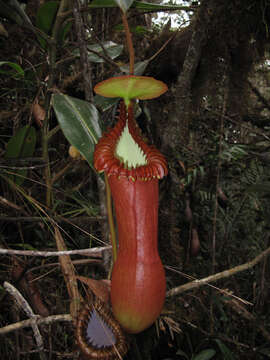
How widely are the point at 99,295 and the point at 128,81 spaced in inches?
19.8

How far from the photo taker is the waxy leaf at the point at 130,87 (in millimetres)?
523

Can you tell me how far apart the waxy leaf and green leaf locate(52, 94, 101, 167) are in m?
0.07

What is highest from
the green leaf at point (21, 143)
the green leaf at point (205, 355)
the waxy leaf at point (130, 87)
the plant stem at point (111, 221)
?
the waxy leaf at point (130, 87)

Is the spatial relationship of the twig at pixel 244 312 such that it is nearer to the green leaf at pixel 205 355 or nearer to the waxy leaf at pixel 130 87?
the green leaf at pixel 205 355

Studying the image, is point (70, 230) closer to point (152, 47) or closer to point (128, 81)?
point (128, 81)

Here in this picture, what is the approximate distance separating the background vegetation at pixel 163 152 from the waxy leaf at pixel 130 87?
9 centimetres

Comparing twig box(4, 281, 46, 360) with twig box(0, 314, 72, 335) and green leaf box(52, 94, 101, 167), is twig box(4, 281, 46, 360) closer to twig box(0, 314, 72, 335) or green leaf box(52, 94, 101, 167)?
twig box(0, 314, 72, 335)

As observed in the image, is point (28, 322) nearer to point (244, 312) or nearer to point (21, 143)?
point (21, 143)

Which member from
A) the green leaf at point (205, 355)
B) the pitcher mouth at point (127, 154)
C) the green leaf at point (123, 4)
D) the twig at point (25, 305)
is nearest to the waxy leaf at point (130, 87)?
the pitcher mouth at point (127, 154)

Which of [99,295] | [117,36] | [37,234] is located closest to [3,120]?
[37,234]

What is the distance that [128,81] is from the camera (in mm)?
529

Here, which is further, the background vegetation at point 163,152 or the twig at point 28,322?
the background vegetation at point 163,152

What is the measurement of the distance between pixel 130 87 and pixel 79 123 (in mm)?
137

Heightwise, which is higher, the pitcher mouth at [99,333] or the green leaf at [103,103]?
the green leaf at [103,103]
